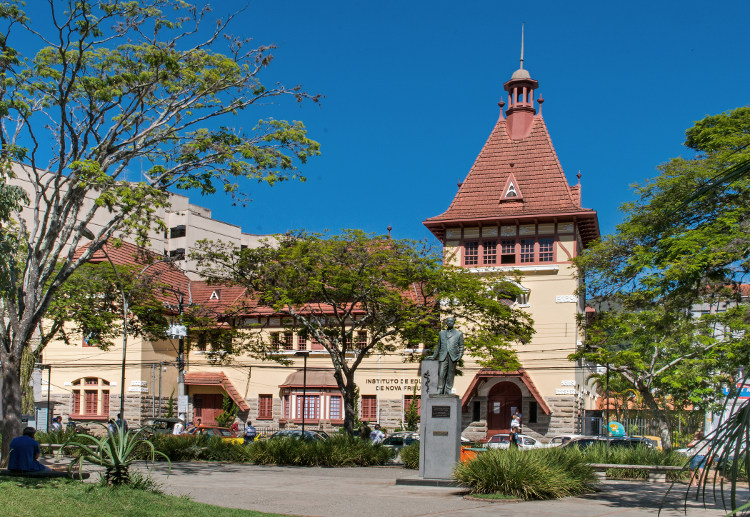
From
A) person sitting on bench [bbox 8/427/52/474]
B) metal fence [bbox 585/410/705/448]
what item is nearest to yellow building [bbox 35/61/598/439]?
metal fence [bbox 585/410/705/448]

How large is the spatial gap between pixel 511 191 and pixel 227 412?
21134 mm

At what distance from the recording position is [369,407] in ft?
163

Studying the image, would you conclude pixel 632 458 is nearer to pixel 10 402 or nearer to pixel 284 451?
pixel 284 451

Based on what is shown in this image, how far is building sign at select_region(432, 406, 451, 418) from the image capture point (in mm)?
20047

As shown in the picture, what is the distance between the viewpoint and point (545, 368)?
45.1 m

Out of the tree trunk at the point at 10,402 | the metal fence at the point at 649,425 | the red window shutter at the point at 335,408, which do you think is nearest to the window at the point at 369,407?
the red window shutter at the point at 335,408

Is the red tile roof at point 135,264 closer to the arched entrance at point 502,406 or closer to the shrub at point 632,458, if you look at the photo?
the arched entrance at point 502,406

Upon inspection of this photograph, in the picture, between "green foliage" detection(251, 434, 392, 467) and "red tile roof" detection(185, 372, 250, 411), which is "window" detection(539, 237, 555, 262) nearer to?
"red tile roof" detection(185, 372, 250, 411)

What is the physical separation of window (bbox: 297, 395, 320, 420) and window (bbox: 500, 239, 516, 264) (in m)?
13.7

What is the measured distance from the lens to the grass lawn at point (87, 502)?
11.5 m

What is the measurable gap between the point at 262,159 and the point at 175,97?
8.94 ft

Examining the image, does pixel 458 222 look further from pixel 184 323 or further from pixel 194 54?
pixel 194 54

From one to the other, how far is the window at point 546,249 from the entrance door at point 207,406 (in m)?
21.3

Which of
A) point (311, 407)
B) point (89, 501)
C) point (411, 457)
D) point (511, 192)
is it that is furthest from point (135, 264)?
point (89, 501)
